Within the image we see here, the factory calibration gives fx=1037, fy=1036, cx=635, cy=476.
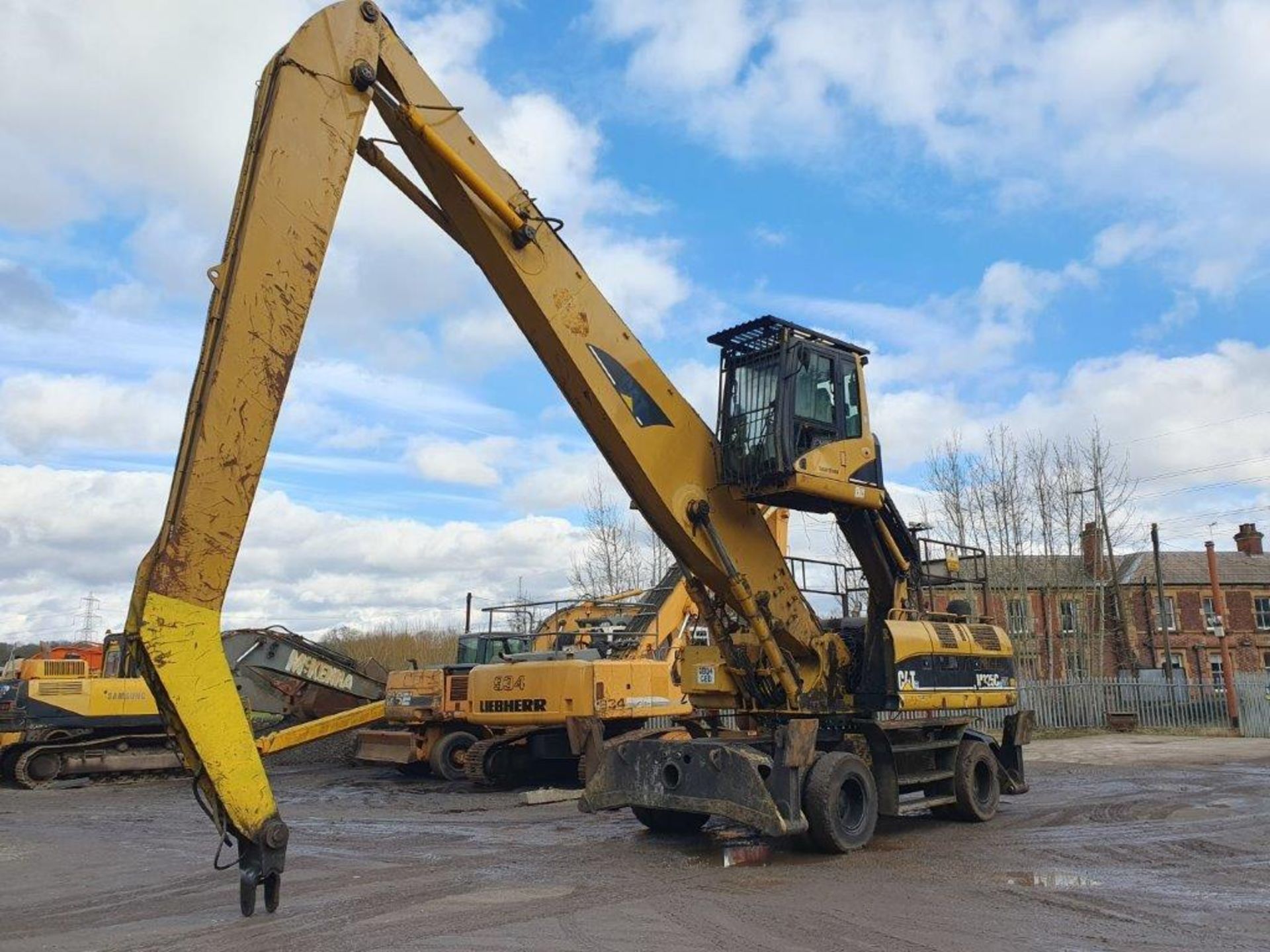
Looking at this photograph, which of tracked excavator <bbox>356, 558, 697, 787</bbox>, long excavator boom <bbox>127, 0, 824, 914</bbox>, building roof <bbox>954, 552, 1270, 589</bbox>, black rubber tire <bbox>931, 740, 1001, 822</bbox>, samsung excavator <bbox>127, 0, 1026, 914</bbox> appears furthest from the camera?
building roof <bbox>954, 552, 1270, 589</bbox>

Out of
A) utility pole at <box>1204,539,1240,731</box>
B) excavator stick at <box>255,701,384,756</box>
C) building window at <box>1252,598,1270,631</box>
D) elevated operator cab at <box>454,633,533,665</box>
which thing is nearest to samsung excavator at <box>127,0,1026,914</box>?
excavator stick at <box>255,701,384,756</box>

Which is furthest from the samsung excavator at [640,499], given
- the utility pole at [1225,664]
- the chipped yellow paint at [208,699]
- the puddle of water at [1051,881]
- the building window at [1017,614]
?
the building window at [1017,614]

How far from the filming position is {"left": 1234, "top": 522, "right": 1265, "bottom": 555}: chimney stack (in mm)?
53812

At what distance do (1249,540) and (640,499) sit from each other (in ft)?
182

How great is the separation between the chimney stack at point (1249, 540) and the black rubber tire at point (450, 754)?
1981 inches

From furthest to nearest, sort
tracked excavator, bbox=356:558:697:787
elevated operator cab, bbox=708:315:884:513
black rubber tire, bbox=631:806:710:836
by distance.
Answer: tracked excavator, bbox=356:558:697:787 → black rubber tire, bbox=631:806:710:836 → elevated operator cab, bbox=708:315:884:513

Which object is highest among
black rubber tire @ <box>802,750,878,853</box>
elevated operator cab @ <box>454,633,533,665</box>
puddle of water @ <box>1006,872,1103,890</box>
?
elevated operator cab @ <box>454,633,533,665</box>

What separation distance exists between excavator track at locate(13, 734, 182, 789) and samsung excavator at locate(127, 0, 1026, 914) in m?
10.3

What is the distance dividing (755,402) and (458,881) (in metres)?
4.83

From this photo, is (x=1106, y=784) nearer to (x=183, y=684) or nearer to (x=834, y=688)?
(x=834, y=688)

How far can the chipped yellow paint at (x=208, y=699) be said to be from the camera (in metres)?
5.39

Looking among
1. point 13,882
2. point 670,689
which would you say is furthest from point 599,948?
point 670,689

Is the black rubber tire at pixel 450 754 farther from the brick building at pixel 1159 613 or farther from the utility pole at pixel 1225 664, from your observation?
the brick building at pixel 1159 613

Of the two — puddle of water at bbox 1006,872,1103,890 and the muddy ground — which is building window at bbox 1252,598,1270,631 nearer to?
Answer: the muddy ground
